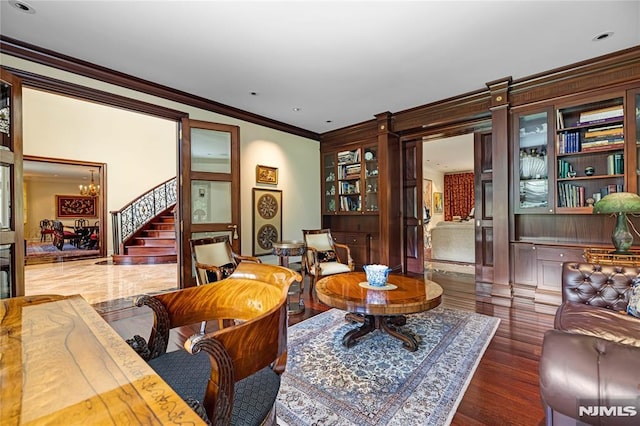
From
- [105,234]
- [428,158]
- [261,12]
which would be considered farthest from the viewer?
[428,158]

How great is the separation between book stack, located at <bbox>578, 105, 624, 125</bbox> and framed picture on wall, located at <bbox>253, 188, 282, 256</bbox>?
415 cm

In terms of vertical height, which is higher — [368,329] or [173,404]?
[173,404]

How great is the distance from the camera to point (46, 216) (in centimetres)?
1105

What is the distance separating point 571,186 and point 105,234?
9.33 m

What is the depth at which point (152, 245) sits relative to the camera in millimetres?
6945

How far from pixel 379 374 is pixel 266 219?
3.38m

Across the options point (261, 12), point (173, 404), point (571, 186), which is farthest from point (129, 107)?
point (571, 186)

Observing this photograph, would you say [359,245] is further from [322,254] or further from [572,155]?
[572,155]

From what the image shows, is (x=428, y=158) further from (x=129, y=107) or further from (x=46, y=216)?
(x=46, y=216)

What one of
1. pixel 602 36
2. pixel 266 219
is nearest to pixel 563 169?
pixel 602 36

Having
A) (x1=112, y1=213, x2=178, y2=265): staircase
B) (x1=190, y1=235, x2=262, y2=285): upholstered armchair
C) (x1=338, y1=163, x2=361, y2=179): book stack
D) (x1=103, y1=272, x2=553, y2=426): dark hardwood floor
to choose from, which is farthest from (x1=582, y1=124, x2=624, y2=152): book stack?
(x1=112, y1=213, x2=178, y2=265): staircase

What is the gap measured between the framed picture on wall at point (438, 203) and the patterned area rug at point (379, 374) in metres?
7.81

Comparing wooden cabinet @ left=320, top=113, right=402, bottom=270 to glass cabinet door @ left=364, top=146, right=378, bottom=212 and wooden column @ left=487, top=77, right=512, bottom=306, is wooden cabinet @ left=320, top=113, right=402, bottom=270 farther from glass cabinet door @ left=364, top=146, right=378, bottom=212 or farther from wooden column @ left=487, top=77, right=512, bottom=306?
wooden column @ left=487, top=77, right=512, bottom=306

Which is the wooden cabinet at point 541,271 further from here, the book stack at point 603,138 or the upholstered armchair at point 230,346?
the upholstered armchair at point 230,346
